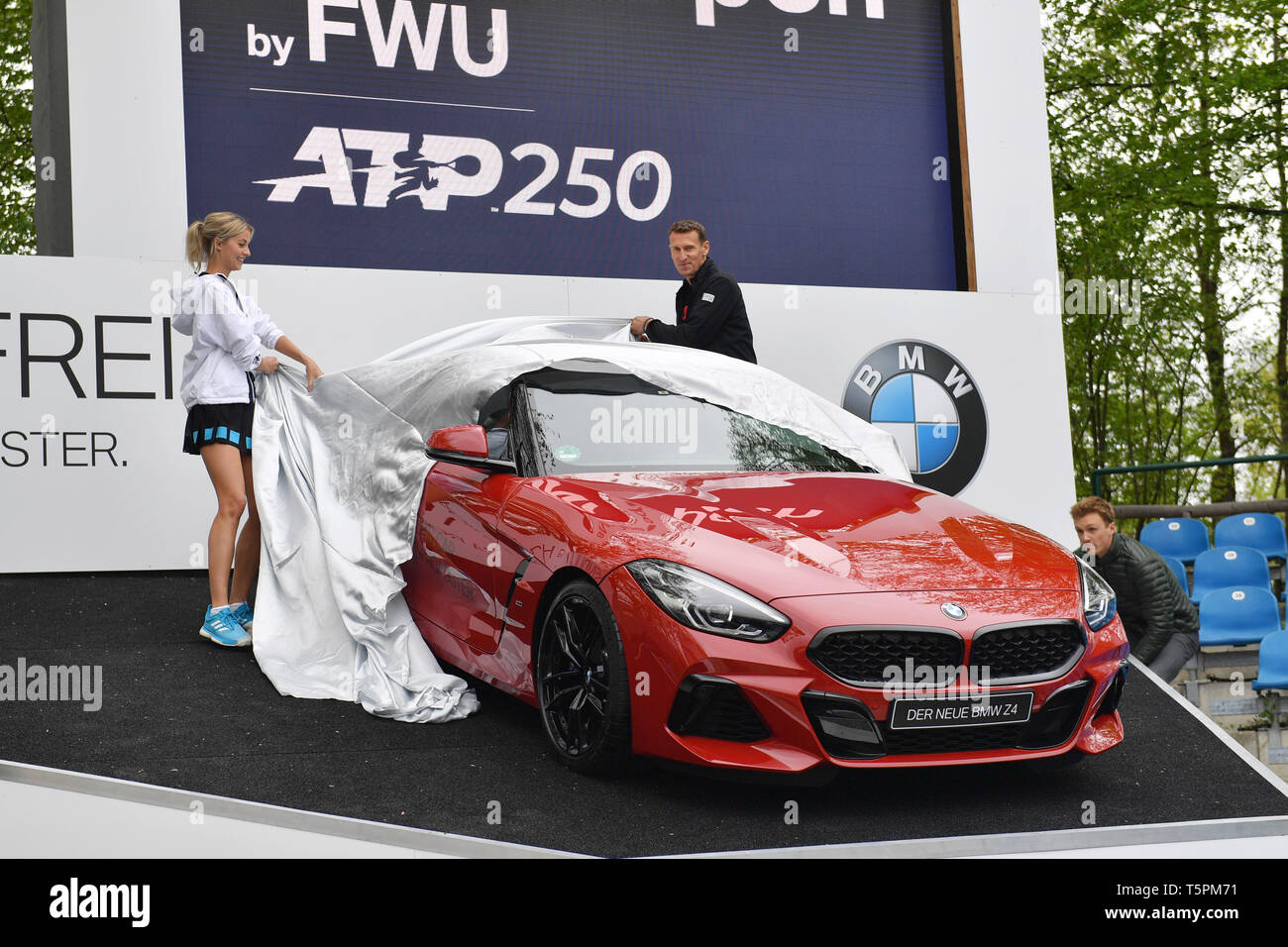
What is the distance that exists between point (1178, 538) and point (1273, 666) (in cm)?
414

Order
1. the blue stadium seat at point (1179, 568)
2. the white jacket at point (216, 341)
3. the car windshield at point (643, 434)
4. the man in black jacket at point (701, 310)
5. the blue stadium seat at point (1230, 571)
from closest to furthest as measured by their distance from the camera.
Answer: the car windshield at point (643, 434)
the white jacket at point (216, 341)
the man in black jacket at point (701, 310)
the blue stadium seat at point (1230, 571)
the blue stadium seat at point (1179, 568)

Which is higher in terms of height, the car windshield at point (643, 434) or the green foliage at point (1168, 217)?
the green foliage at point (1168, 217)

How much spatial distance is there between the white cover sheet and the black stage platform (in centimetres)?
18

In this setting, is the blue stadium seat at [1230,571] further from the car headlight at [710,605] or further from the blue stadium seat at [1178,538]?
the car headlight at [710,605]

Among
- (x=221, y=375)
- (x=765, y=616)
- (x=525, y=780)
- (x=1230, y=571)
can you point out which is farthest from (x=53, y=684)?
(x=1230, y=571)

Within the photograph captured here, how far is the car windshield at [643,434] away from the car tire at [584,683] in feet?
2.49

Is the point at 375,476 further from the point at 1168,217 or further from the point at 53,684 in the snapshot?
the point at 1168,217

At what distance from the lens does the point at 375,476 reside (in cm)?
598

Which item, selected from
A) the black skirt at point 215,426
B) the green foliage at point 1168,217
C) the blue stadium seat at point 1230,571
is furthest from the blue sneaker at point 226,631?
the green foliage at point 1168,217

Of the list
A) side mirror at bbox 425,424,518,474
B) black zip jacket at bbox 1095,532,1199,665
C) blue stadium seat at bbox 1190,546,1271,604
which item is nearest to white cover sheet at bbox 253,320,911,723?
side mirror at bbox 425,424,518,474

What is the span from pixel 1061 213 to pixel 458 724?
18.9 m

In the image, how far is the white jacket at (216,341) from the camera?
5.89 metres
